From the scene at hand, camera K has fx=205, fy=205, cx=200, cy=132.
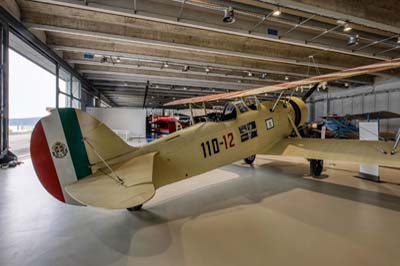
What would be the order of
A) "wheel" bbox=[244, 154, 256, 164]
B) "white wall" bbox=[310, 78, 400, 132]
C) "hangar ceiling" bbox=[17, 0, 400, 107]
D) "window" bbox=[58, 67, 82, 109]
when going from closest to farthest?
"hangar ceiling" bbox=[17, 0, 400, 107]
"wheel" bbox=[244, 154, 256, 164]
"window" bbox=[58, 67, 82, 109]
"white wall" bbox=[310, 78, 400, 132]

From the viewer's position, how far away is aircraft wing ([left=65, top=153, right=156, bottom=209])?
166cm

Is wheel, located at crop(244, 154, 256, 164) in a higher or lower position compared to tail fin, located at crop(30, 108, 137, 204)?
lower

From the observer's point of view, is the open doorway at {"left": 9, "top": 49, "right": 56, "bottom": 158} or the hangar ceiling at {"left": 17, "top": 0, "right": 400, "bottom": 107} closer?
the hangar ceiling at {"left": 17, "top": 0, "right": 400, "bottom": 107}

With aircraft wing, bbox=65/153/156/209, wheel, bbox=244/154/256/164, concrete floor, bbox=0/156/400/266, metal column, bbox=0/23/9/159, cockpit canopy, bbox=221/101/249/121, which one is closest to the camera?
aircraft wing, bbox=65/153/156/209

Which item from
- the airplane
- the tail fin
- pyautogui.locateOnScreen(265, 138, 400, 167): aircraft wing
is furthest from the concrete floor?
pyautogui.locateOnScreen(265, 138, 400, 167): aircraft wing

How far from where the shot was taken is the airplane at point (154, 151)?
6.69ft

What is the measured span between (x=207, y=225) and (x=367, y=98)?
15750 millimetres

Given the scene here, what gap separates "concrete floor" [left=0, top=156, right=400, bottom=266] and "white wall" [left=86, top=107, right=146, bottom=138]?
31.9ft

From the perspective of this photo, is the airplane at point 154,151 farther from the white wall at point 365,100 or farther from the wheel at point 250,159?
the white wall at point 365,100

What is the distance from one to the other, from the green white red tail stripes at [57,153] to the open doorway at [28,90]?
4289mm

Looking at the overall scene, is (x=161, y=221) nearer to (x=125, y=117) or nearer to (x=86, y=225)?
(x=86, y=225)

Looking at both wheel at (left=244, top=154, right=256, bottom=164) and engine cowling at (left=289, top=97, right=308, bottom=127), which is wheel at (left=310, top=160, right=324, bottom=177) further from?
wheel at (left=244, top=154, right=256, bottom=164)

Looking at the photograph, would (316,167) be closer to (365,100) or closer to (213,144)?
(213,144)

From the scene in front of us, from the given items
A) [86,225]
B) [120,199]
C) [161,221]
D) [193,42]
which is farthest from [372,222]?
[193,42]
